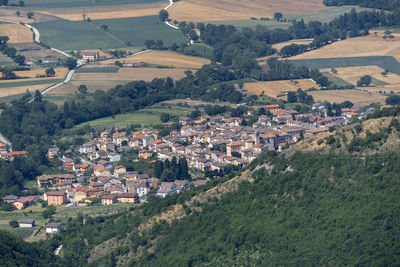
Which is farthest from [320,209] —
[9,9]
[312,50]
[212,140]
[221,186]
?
[9,9]

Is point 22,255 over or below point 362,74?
over

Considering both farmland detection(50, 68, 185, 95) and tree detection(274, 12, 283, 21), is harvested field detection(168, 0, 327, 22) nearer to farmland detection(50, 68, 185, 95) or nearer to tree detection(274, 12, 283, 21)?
tree detection(274, 12, 283, 21)

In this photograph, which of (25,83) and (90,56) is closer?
(25,83)

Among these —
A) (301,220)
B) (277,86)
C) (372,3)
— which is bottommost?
(277,86)

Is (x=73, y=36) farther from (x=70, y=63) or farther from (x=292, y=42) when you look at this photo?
(x=292, y=42)

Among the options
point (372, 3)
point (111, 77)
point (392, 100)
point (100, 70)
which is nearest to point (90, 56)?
point (100, 70)

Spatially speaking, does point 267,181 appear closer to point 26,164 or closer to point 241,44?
point 26,164

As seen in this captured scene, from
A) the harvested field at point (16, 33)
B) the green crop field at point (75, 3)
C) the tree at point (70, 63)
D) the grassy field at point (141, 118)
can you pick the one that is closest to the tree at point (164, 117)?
the grassy field at point (141, 118)

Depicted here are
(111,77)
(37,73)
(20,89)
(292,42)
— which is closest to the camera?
(20,89)

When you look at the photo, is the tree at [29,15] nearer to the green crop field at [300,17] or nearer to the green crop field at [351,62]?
the green crop field at [300,17]

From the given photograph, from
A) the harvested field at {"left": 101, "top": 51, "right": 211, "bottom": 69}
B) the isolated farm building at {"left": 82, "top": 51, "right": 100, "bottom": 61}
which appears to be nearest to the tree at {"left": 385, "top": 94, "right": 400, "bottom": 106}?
the harvested field at {"left": 101, "top": 51, "right": 211, "bottom": 69}
